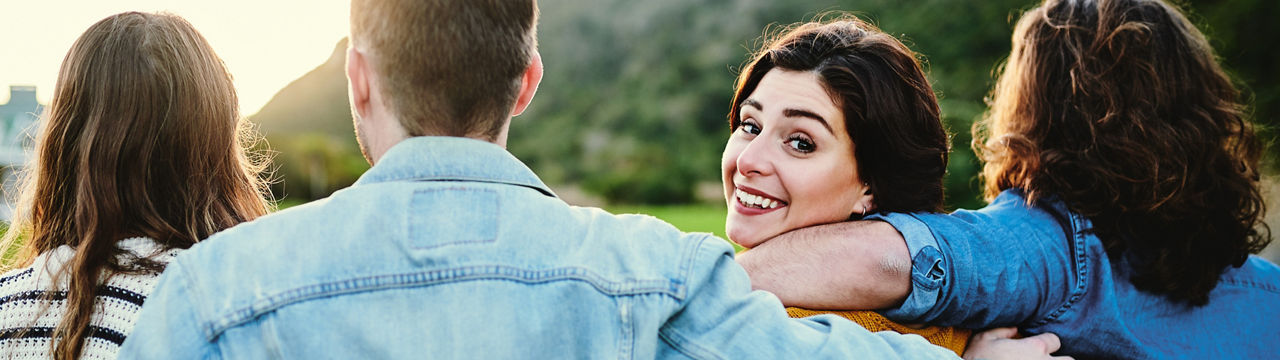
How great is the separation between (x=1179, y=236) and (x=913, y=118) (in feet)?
2.56

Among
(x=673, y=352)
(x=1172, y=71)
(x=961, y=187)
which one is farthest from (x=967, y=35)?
(x=673, y=352)

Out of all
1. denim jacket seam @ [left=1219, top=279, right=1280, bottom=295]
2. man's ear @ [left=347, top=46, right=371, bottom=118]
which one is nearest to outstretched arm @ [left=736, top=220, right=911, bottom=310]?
man's ear @ [left=347, top=46, right=371, bottom=118]

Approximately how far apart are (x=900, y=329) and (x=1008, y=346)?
0.84 ft

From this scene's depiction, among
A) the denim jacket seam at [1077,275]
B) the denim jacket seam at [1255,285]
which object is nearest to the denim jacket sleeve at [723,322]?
the denim jacket seam at [1077,275]

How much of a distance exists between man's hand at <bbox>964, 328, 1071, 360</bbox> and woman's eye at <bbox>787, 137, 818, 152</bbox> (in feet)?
1.90

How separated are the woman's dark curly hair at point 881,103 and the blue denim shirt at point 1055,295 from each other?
12 cm

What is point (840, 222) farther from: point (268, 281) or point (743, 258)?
point (268, 281)

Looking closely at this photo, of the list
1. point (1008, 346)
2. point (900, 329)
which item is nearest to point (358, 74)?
point (900, 329)

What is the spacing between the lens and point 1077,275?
221cm

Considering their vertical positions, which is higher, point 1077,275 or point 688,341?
point 688,341

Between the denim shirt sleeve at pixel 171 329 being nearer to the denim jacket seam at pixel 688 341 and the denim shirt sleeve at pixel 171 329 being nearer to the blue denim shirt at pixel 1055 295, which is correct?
the denim jacket seam at pixel 688 341

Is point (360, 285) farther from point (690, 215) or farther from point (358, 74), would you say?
point (690, 215)

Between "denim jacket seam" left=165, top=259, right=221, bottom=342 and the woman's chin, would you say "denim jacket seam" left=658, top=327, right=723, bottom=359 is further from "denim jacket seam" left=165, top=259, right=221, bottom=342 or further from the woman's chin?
the woman's chin

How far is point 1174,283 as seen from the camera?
2.33 metres
